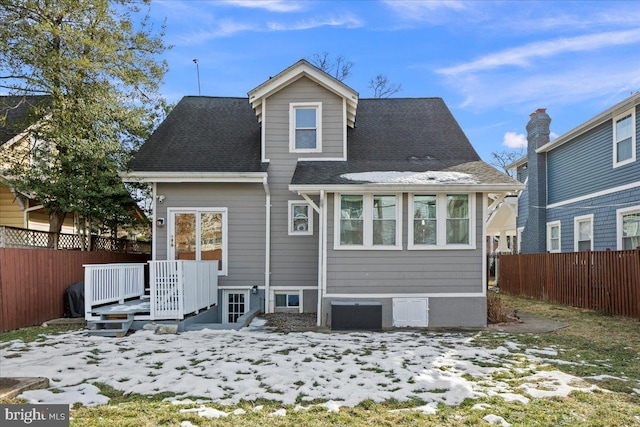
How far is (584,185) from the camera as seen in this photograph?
13969 mm

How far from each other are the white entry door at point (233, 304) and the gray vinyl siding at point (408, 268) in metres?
2.71

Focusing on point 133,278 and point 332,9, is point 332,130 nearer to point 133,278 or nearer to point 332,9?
point 332,9

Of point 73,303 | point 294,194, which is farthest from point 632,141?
point 73,303

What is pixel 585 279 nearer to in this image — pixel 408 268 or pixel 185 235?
pixel 408 268

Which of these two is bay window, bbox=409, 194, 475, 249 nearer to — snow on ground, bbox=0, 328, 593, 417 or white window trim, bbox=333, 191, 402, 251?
white window trim, bbox=333, 191, 402, 251

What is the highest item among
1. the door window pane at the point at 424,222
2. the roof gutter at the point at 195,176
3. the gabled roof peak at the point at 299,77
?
the gabled roof peak at the point at 299,77

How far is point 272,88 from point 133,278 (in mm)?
5285

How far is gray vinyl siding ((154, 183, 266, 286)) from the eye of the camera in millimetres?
9898

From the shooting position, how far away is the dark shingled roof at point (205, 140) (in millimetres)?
9852

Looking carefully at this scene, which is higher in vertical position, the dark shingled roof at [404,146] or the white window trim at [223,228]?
the dark shingled roof at [404,146]

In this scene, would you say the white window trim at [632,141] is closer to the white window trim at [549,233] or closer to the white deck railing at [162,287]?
the white window trim at [549,233]


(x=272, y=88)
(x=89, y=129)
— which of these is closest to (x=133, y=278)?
(x=89, y=129)

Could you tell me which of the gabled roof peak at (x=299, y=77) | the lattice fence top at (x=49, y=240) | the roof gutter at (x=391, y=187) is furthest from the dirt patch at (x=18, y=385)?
the lattice fence top at (x=49, y=240)

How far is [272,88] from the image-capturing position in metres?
9.76
